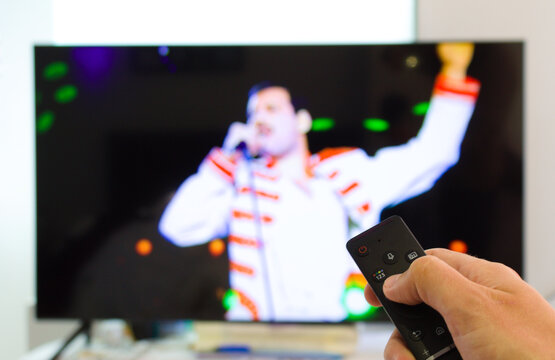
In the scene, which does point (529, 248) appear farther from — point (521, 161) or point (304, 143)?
point (304, 143)

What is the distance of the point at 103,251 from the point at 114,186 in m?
0.17

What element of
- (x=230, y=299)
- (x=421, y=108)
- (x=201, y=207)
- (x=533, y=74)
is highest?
(x=533, y=74)

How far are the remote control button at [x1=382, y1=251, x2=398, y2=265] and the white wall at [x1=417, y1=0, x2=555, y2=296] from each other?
2.75 ft

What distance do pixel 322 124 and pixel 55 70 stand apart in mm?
677

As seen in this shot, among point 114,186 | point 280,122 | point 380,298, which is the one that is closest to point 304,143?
point 280,122

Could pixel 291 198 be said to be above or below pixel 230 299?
above

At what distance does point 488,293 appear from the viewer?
0.50 m

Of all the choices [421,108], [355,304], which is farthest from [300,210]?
[421,108]

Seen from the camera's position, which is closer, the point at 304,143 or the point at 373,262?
the point at 373,262

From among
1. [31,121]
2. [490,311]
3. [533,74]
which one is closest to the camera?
[490,311]

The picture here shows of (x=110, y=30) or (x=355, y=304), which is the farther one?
(x=110, y=30)

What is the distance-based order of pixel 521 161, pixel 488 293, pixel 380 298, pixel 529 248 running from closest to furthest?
pixel 488 293 < pixel 380 298 < pixel 521 161 < pixel 529 248

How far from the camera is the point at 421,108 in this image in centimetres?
112

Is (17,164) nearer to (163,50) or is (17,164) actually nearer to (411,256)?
(163,50)
